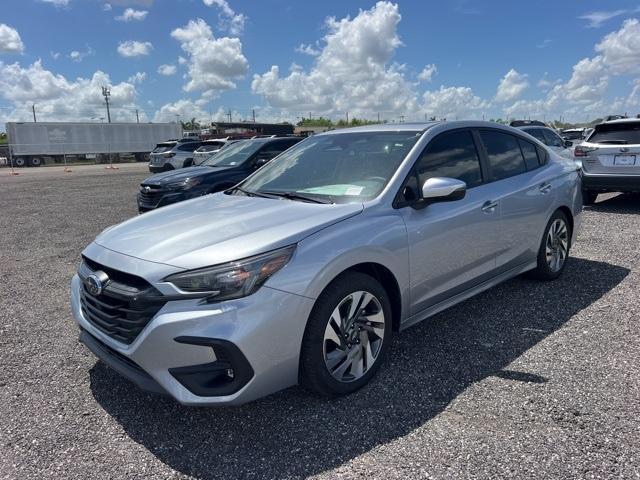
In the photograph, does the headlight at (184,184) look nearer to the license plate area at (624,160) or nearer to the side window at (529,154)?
the side window at (529,154)

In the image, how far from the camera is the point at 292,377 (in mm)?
2760

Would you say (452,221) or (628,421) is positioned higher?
(452,221)

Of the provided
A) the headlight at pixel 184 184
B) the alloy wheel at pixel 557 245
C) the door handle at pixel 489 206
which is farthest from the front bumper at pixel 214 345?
the headlight at pixel 184 184

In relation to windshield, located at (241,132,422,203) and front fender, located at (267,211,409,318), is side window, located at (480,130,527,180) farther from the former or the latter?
front fender, located at (267,211,409,318)

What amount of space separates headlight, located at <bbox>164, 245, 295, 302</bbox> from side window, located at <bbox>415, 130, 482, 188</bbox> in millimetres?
1536

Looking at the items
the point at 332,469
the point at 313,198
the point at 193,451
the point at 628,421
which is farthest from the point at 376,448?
the point at 313,198

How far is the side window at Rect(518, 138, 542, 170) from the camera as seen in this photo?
4.75m

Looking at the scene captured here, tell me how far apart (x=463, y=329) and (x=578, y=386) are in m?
1.02

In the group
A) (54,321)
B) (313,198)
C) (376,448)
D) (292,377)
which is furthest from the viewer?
(54,321)

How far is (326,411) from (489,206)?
2.13m

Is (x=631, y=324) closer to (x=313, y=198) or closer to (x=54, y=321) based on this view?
(x=313, y=198)

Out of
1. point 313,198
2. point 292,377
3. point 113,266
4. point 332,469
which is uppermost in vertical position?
point 313,198

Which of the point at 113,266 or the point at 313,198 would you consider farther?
the point at 313,198

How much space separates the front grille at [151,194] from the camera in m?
8.19
